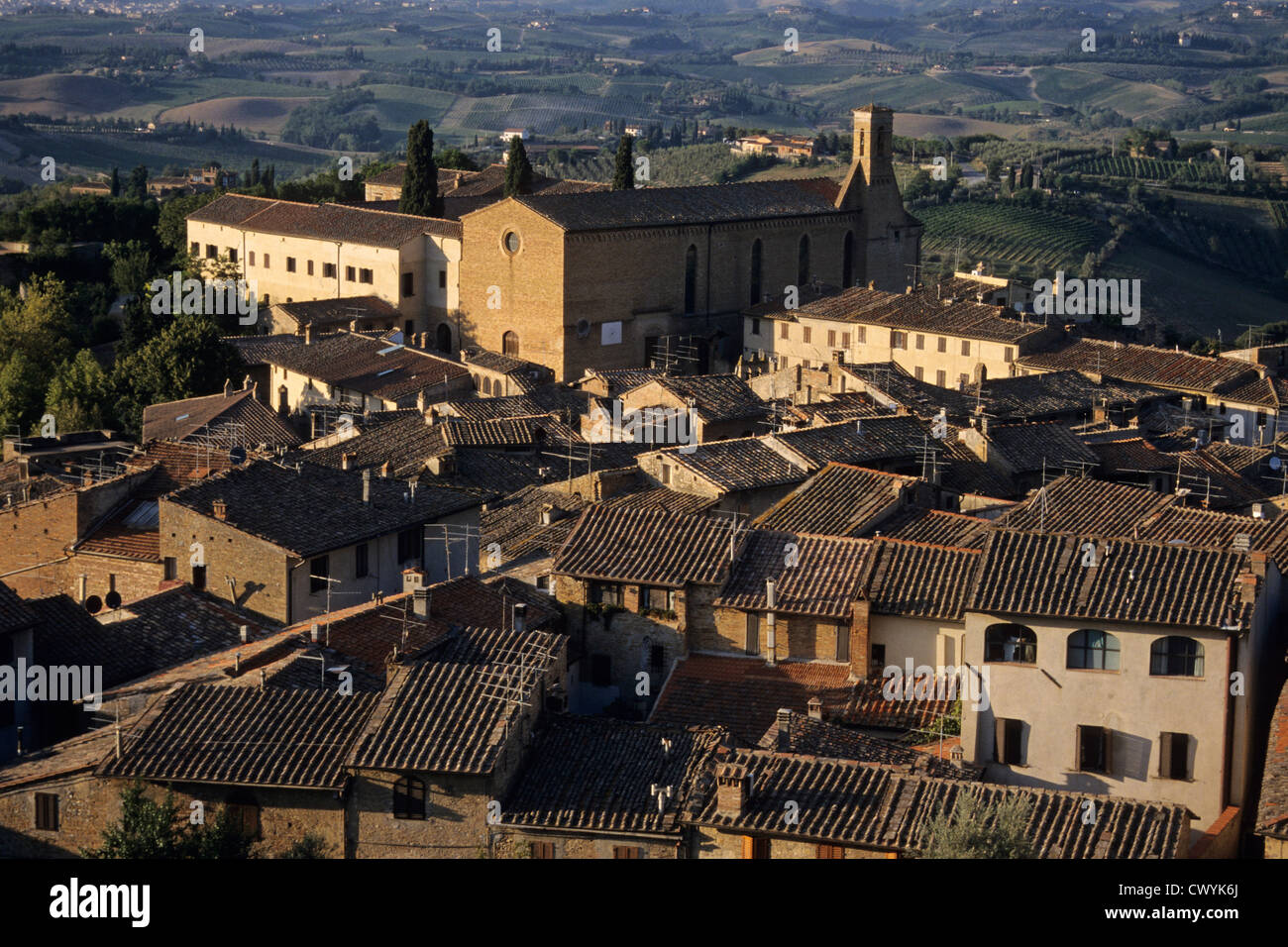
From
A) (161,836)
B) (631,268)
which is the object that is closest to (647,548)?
(161,836)

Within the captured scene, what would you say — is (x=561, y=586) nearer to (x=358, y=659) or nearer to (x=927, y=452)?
(x=358, y=659)

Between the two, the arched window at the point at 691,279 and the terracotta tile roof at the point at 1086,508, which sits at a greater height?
the terracotta tile roof at the point at 1086,508

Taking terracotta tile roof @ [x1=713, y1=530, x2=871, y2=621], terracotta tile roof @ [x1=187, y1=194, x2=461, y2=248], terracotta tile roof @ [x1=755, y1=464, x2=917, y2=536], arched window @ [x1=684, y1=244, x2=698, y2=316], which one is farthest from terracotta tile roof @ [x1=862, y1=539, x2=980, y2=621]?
terracotta tile roof @ [x1=187, y1=194, x2=461, y2=248]

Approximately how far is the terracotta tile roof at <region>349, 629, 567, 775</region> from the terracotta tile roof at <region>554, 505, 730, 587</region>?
12.0 ft

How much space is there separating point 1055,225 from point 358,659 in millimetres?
75357

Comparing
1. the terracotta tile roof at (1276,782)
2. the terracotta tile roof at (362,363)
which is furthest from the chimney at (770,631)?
the terracotta tile roof at (362,363)

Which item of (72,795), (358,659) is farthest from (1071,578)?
(72,795)

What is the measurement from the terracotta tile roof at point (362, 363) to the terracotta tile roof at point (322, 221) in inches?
289

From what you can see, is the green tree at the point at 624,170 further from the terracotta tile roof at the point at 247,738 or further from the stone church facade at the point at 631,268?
the terracotta tile roof at the point at 247,738

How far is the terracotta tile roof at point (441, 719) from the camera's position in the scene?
54.0 ft

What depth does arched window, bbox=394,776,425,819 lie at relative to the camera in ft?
54.2

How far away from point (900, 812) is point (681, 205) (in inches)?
1567

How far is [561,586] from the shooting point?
73.6ft

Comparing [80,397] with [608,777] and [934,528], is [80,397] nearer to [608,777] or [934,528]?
[934,528]
